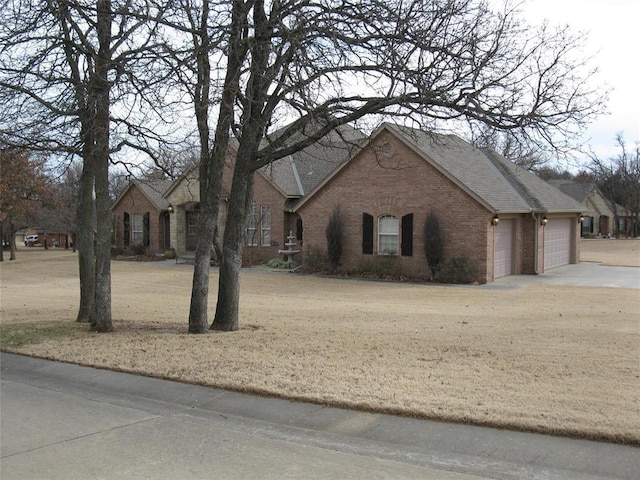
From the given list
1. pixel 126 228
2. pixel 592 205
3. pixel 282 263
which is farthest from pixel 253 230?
pixel 592 205

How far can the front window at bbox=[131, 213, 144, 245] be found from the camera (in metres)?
42.0

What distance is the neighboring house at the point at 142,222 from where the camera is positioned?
40.9 metres

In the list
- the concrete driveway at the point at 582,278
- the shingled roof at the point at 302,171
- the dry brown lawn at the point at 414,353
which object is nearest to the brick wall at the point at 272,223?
the shingled roof at the point at 302,171

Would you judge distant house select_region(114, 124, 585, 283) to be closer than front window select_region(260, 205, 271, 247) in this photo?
Yes

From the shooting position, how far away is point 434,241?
2484cm

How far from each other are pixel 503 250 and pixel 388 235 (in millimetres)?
4748

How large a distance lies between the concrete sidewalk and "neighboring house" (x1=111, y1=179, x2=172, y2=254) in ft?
110

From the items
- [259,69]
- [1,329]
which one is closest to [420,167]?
[259,69]

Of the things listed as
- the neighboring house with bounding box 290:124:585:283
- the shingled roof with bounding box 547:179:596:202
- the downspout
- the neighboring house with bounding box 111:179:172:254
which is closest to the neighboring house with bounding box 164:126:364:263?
the neighboring house with bounding box 290:124:585:283

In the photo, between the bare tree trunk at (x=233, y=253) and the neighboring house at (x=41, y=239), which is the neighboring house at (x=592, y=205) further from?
the neighboring house at (x=41, y=239)

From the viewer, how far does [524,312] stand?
15.9m

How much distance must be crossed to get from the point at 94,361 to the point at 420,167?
1841cm

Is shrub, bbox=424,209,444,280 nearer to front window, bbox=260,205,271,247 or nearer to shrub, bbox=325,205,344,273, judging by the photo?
shrub, bbox=325,205,344,273

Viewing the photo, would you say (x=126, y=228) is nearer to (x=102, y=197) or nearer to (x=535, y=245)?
(x=535, y=245)
